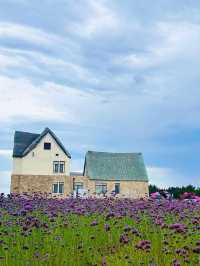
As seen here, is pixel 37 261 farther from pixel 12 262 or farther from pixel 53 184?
pixel 53 184

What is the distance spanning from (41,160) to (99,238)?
35071 mm

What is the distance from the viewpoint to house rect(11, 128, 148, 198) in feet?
140

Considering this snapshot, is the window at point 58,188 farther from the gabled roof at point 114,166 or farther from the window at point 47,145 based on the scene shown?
the window at point 47,145

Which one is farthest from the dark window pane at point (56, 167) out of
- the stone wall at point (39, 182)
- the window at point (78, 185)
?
the window at point (78, 185)

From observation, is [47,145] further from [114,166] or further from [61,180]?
[114,166]

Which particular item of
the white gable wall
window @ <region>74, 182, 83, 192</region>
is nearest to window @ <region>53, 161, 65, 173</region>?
the white gable wall

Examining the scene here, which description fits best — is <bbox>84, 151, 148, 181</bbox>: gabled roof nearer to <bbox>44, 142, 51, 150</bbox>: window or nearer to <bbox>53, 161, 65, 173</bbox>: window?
<bbox>53, 161, 65, 173</bbox>: window

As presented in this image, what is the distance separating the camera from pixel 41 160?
43.3 metres

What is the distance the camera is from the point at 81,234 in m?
8.20

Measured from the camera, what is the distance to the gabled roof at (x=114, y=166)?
146ft

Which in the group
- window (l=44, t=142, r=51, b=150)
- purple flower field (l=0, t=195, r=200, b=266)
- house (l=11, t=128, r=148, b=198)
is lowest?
purple flower field (l=0, t=195, r=200, b=266)

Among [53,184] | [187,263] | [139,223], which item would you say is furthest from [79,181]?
[187,263]

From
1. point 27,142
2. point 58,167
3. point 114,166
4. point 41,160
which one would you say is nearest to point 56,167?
point 58,167

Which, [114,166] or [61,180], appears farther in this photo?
[114,166]
